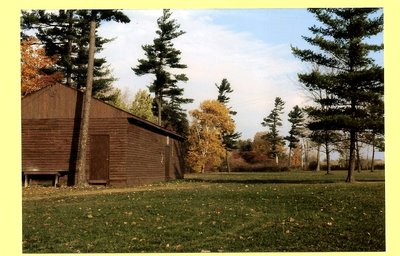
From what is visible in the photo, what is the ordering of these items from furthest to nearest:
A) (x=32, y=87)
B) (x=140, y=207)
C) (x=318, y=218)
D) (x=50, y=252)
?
(x=32, y=87) → (x=140, y=207) → (x=318, y=218) → (x=50, y=252)

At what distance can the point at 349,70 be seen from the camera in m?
24.3

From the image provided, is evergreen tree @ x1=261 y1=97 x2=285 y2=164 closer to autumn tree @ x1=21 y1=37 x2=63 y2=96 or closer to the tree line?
the tree line

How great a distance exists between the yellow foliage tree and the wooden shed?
34.7 m

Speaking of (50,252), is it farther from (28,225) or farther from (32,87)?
(32,87)

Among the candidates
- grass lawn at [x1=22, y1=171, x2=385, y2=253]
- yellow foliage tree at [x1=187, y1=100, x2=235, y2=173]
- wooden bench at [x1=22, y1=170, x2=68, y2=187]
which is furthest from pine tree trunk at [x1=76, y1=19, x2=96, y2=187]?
yellow foliage tree at [x1=187, y1=100, x2=235, y2=173]

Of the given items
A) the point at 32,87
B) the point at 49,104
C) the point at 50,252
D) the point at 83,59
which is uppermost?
the point at 83,59

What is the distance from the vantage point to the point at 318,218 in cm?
1225

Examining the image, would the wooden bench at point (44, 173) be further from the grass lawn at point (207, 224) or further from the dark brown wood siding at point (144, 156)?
the grass lawn at point (207, 224)

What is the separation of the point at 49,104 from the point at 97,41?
18.4 meters

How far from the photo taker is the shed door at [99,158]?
83.3 feet

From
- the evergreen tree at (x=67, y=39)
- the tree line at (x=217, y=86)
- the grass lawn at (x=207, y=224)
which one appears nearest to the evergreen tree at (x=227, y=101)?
the tree line at (x=217, y=86)

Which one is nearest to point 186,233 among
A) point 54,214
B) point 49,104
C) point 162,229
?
point 162,229

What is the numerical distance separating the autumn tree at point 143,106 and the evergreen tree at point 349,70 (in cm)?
3314

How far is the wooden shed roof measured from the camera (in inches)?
1001
